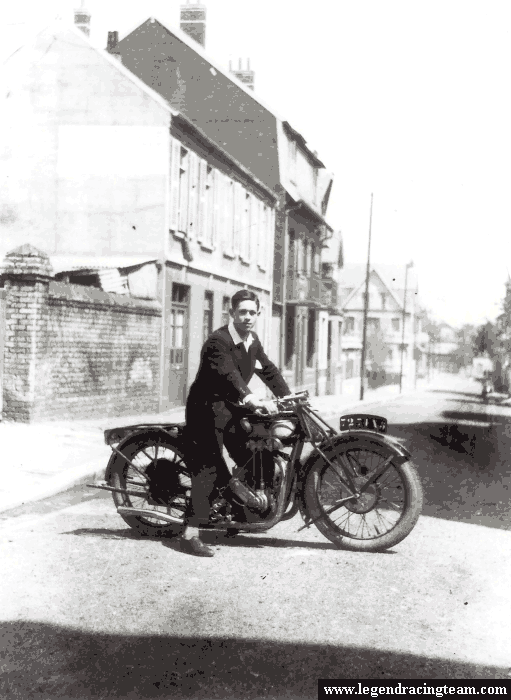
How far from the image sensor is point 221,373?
17.8 feet

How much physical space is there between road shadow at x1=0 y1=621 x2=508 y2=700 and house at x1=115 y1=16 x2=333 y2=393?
750 inches

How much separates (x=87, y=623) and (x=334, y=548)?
2.14 m

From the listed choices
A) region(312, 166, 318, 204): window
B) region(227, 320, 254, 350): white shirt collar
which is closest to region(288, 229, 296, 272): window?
region(312, 166, 318, 204): window

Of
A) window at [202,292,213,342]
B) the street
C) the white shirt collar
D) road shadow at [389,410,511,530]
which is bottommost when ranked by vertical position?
road shadow at [389,410,511,530]

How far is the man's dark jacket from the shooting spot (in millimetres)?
5410

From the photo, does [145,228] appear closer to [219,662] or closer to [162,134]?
[162,134]

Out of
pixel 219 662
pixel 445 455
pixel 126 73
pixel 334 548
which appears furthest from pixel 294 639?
pixel 126 73

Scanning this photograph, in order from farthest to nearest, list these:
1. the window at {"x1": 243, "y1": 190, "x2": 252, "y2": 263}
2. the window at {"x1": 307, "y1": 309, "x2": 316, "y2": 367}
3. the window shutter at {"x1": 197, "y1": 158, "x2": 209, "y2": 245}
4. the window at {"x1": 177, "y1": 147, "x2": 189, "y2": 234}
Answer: the window at {"x1": 307, "y1": 309, "x2": 316, "y2": 367} < the window at {"x1": 243, "y1": 190, "x2": 252, "y2": 263} < the window shutter at {"x1": 197, "y1": 158, "x2": 209, "y2": 245} < the window at {"x1": 177, "y1": 147, "x2": 189, "y2": 234}

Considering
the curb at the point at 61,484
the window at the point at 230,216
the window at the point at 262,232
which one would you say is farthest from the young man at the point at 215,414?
the window at the point at 262,232

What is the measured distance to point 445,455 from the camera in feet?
40.7

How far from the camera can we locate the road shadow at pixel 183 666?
3.23 metres

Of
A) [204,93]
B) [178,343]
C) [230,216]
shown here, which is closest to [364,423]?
[178,343]

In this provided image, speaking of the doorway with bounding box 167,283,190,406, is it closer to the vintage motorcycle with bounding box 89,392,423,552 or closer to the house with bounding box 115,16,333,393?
the house with bounding box 115,16,333,393

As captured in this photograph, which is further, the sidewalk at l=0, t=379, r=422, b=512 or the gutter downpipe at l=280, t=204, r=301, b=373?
the gutter downpipe at l=280, t=204, r=301, b=373
